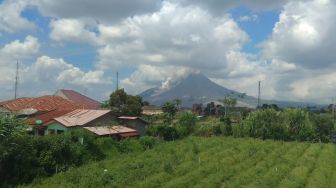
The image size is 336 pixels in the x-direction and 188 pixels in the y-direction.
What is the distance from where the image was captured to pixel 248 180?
71.4 feet

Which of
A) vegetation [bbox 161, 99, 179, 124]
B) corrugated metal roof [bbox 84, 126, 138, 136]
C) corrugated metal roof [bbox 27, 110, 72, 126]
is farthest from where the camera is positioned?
vegetation [bbox 161, 99, 179, 124]

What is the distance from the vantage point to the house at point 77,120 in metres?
42.2

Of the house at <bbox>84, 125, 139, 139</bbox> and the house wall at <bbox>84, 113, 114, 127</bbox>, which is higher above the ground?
the house wall at <bbox>84, 113, 114, 127</bbox>

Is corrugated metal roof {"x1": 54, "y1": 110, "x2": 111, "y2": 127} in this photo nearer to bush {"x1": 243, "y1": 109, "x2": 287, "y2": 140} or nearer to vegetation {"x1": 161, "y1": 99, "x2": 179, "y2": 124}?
bush {"x1": 243, "y1": 109, "x2": 287, "y2": 140}

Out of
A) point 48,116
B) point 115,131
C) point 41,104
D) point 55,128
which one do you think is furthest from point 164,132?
point 41,104

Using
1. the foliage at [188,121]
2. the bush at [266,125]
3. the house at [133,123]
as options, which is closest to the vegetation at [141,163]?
the house at [133,123]

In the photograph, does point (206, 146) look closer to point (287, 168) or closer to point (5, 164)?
point (287, 168)

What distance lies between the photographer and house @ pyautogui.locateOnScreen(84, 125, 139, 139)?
4122 cm

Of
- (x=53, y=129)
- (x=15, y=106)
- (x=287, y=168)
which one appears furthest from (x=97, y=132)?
(x=287, y=168)

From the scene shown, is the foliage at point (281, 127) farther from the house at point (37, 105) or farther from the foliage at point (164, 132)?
the house at point (37, 105)

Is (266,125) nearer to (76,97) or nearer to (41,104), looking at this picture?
(41,104)

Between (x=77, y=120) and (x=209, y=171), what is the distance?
24357 mm

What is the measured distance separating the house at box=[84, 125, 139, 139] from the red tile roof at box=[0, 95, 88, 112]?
43.1 ft

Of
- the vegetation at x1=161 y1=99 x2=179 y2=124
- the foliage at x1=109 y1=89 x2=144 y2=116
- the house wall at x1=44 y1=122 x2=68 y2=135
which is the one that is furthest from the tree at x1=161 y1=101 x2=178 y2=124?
the house wall at x1=44 y1=122 x2=68 y2=135
